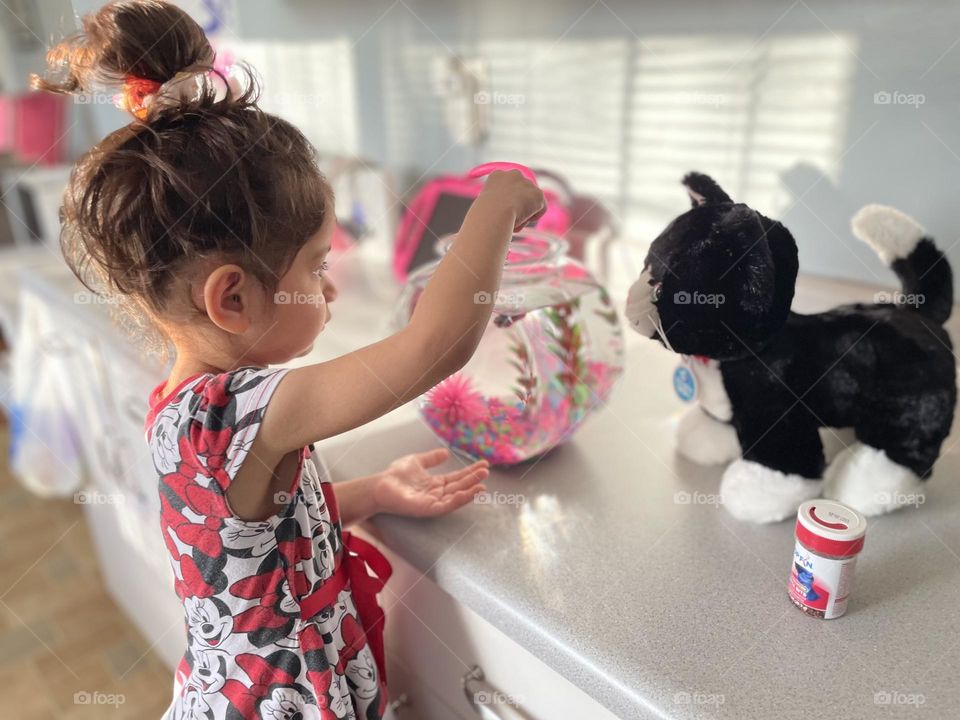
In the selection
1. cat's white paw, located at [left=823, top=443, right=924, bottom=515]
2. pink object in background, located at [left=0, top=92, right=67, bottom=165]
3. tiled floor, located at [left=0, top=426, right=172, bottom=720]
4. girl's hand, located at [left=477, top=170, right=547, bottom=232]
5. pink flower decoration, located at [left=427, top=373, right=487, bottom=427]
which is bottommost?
tiled floor, located at [left=0, top=426, right=172, bottom=720]

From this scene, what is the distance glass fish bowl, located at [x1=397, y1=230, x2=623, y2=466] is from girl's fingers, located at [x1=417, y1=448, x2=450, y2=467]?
2 centimetres

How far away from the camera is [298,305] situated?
59cm

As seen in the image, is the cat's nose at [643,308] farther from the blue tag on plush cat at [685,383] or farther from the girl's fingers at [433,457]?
the girl's fingers at [433,457]

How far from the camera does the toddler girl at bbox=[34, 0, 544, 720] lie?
51cm

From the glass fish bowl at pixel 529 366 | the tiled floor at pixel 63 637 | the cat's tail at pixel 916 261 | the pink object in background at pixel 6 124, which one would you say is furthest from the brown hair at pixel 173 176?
the pink object in background at pixel 6 124

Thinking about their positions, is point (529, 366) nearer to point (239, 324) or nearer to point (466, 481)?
point (466, 481)

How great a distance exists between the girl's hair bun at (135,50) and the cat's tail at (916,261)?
58 cm

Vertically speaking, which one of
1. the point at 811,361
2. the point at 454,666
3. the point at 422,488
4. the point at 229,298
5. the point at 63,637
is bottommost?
the point at 63,637

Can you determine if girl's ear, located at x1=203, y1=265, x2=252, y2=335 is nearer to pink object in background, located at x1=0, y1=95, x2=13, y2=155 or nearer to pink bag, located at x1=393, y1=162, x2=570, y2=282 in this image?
pink bag, located at x1=393, y1=162, x2=570, y2=282

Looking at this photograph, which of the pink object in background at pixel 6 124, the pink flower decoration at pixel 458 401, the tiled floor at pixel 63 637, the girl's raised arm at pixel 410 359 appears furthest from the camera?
the pink object in background at pixel 6 124

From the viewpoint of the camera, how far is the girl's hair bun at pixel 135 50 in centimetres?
58

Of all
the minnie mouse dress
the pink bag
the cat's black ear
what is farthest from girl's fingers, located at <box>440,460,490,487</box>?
the pink bag

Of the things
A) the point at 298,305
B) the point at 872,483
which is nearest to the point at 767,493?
the point at 872,483

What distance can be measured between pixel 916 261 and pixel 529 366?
372 mm
